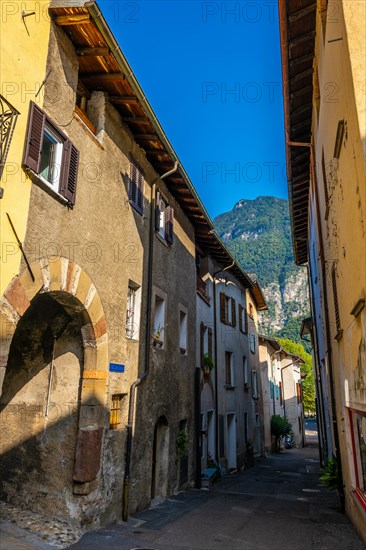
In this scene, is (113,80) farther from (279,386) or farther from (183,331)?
(279,386)

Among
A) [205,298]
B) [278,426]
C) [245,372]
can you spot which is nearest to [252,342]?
[245,372]

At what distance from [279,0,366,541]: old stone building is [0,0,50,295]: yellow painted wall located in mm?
4334

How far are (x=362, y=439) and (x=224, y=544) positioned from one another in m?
2.87

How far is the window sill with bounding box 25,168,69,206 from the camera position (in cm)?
603

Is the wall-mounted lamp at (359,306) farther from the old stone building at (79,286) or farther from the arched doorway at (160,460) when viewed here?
the arched doorway at (160,460)

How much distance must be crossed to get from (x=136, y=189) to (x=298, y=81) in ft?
15.5

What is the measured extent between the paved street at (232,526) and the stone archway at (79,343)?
1.17 metres

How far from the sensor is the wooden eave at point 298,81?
8.83 metres

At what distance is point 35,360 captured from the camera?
7648 mm

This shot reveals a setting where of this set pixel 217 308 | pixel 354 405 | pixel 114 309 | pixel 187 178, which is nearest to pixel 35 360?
pixel 114 309

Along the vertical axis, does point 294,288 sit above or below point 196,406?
above

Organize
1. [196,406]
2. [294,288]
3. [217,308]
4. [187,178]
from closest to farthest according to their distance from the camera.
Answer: [187,178] < [196,406] < [217,308] < [294,288]

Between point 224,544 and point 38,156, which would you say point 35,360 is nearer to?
point 38,156

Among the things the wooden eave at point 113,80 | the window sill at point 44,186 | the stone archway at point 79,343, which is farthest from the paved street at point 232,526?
the wooden eave at point 113,80
